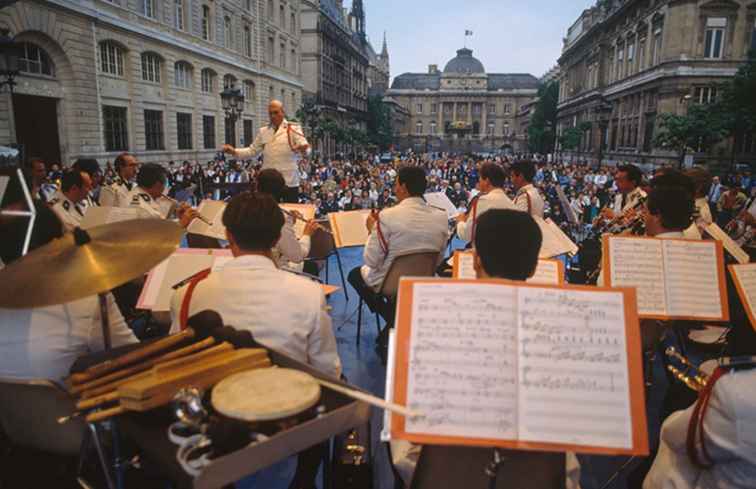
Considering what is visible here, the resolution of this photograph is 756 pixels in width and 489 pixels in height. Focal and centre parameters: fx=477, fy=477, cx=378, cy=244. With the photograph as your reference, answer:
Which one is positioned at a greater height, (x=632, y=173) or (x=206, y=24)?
(x=206, y=24)

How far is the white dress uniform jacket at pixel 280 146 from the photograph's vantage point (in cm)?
656

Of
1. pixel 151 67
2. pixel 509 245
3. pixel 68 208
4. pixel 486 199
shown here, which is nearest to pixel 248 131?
pixel 151 67

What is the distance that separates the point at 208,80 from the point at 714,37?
32.5m

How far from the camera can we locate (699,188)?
20.0 ft

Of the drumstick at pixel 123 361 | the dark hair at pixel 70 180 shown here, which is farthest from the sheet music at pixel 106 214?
the drumstick at pixel 123 361

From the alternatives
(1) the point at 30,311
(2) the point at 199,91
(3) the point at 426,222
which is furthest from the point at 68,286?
(2) the point at 199,91

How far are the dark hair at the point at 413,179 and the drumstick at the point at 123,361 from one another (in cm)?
309

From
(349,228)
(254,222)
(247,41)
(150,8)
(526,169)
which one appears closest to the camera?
(254,222)

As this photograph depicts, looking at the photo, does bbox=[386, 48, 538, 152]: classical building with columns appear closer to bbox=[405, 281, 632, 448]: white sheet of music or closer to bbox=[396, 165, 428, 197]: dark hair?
bbox=[396, 165, 428, 197]: dark hair

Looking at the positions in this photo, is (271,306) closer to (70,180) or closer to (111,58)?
(70,180)

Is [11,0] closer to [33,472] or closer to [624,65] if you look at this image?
[33,472]

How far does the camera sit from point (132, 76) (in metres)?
21.4

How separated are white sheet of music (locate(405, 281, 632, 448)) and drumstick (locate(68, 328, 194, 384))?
2.88ft

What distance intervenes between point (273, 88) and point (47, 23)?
2005 cm
